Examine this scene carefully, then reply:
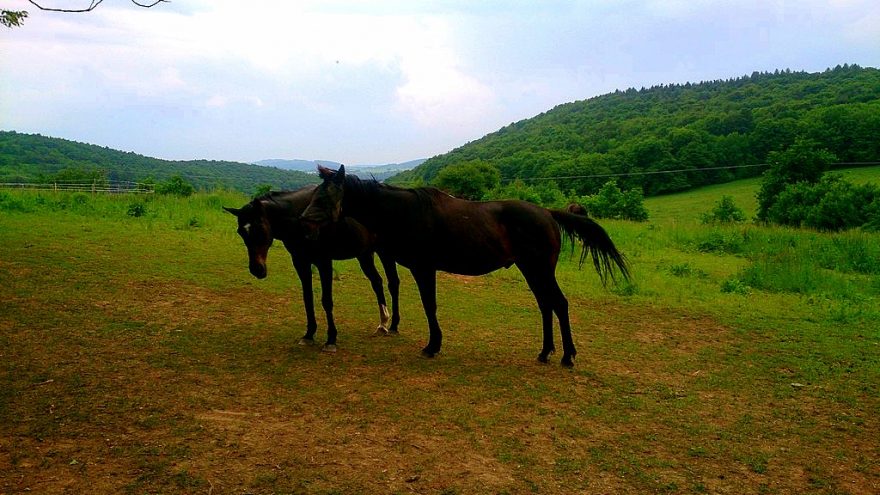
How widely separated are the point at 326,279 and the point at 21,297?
444 cm

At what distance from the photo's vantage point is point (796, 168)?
140 feet

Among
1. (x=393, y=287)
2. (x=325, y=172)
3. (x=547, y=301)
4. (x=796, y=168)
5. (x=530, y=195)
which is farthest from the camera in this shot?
(x=796, y=168)

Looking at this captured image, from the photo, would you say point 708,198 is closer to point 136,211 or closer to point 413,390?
point 136,211

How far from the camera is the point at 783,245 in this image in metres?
18.0

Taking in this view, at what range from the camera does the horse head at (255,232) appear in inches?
241

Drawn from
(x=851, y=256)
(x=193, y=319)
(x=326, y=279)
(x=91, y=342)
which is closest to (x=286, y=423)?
(x=326, y=279)

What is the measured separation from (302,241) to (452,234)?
74.3 inches

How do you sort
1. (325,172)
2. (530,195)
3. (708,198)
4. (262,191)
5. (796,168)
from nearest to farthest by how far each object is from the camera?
(325,172) < (262,191) < (530,195) < (796,168) < (708,198)

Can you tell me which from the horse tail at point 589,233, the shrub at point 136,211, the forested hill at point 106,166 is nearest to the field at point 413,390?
the horse tail at point 589,233

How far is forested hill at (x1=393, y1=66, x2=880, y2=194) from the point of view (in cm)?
5256

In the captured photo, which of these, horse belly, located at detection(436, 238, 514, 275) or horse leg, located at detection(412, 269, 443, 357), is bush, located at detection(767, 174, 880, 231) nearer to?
horse belly, located at detection(436, 238, 514, 275)

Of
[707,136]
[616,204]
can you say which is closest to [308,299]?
[616,204]

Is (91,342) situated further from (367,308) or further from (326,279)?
(367,308)

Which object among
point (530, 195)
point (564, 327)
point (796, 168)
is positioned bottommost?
point (564, 327)
